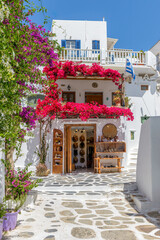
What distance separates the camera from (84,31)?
19562mm

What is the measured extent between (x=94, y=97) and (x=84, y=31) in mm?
8803

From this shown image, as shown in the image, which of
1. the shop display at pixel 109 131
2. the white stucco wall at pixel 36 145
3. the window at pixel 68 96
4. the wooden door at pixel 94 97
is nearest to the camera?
the white stucco wall at pixel 36 145

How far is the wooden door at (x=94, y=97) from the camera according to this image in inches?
543

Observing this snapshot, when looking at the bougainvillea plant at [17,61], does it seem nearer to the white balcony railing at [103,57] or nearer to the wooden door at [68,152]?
the wooden door at [68,152]

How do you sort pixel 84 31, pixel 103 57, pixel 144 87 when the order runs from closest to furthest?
pixel 103 57
pixel 144 87
pixel 84 31

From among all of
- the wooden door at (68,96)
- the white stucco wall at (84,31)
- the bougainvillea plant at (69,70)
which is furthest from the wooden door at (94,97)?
the white stucco wall at (84,31)

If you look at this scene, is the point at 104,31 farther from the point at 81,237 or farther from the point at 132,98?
the point at 81,237

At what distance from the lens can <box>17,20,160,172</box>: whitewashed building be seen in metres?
12.3

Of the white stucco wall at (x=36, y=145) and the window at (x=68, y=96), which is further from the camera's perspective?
the window at (x=68, y=96)

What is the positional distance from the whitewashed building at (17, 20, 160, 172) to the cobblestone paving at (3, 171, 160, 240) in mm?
3664

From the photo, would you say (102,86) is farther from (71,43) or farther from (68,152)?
(71,43)

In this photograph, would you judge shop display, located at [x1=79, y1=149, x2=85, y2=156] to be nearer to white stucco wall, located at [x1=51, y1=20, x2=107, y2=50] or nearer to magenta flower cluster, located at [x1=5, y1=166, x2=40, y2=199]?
magenta flower cluster, located at [x1=5, y1=166, x2=40, y2=199]

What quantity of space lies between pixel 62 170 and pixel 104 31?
1404cm

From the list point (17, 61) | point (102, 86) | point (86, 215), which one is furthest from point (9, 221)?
point (102, 86)
